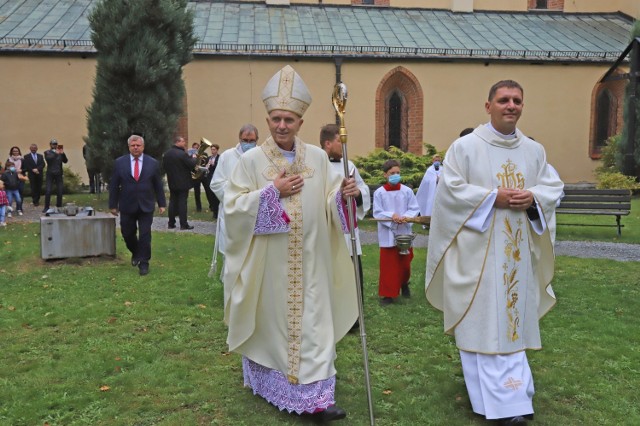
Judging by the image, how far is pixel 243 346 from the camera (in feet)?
14.3

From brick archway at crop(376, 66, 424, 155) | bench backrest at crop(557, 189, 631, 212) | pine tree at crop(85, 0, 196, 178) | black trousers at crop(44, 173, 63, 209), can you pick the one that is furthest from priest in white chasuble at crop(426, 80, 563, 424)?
brick archway at crop(376, 66, 424, 155)

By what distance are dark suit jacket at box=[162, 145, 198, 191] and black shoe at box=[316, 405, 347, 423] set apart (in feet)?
32.2

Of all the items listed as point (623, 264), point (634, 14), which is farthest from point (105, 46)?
point (634, 14)

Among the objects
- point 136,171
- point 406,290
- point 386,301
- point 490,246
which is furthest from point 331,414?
point 136,171

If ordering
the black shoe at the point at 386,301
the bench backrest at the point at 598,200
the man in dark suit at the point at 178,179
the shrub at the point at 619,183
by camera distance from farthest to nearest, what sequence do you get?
the shrub at the point at 619,183
the man in dark suit at the point at 178,179
the bench backrest at the point at 598,200
the black shoe at the point at 386,301

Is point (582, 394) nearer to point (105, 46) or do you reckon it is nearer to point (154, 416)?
point (154, 416)

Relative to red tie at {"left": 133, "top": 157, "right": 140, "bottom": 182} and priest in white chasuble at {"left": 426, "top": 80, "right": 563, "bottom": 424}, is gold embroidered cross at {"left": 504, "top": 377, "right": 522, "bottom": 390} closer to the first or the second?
priest in white chasuble at {"left": 426, "top": 80, "right": 563, "bottom": 424}

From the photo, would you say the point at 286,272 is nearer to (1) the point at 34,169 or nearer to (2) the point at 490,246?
(2) the point at 490,246

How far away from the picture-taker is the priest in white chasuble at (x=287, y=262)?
412 cm

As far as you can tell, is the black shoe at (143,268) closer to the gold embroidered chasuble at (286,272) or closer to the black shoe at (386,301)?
the black shoe at (386,301)

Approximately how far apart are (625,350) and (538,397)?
1.59m

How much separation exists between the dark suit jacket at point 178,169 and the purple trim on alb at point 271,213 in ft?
30.9

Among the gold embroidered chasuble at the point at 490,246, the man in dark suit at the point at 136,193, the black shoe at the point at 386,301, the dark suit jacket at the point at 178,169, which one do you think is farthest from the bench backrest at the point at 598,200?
the gold embroidered chasuble at the point at 490,246

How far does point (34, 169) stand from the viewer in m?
16.4
